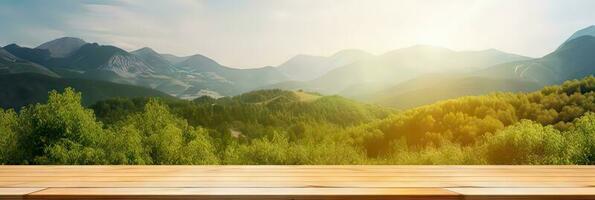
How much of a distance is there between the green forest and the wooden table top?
23.9 ft

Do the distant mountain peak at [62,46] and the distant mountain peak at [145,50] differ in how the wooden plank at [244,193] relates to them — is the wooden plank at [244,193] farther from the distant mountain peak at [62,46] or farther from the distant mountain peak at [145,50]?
the distant mountain peak at [145,50]

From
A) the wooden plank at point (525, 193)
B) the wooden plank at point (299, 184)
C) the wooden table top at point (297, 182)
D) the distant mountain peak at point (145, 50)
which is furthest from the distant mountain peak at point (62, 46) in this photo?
the wooden plank at point (525, 193)

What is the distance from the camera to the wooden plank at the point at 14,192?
1601mm

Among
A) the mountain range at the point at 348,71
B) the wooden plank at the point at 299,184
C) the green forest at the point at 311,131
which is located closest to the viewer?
the wooden plank at the point at 299,184

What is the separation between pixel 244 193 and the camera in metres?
1.60

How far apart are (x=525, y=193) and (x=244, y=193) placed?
2.71 ft

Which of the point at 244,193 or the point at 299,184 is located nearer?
the point at 244,193

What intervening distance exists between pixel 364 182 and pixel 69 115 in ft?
45.2

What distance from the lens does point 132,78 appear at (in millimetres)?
70875

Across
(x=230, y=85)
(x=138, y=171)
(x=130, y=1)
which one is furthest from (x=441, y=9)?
(x=230, y=85)

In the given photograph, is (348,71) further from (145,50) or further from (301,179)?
(301,179)

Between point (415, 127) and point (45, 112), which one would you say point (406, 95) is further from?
point (45, 112)

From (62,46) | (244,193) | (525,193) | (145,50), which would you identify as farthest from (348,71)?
(244,193)

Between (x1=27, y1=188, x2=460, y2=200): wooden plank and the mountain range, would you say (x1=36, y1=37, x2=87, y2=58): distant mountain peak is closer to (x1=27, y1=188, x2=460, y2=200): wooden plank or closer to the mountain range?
the mountain range
